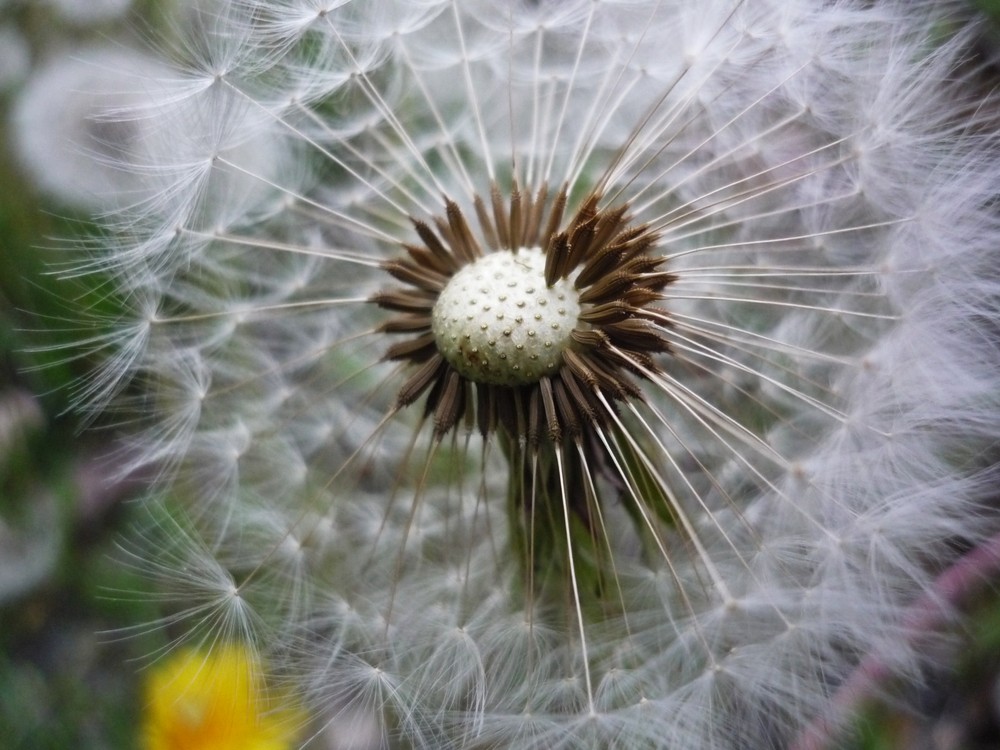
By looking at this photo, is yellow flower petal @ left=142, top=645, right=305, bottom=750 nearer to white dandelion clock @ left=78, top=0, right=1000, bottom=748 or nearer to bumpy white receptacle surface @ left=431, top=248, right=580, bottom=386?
white dandelion clock @ left=78, top=0, right=1000, bottom=748

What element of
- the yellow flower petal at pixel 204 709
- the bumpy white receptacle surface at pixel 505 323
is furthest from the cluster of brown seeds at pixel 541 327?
the yellow flower petal at pixel 204 709

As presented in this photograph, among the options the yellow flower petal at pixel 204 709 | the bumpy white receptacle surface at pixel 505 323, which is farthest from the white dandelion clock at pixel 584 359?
the yellow flower petal at pixel 204 709

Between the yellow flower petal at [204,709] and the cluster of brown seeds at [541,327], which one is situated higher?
the cluster of brown seeds at [541,327]

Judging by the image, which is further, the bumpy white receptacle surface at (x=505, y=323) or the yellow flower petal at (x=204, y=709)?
the yellow flower petal at (x=204, y=709)

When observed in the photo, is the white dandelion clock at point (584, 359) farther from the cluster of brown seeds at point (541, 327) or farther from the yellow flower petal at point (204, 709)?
the yellow flower petal at point (204, 709)

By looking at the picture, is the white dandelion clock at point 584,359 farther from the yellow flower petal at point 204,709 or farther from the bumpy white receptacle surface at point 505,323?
the yellow flower petal at point 204,709

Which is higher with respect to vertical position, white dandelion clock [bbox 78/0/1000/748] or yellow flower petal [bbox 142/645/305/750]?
white dandelion clock [bbox 78/0/1000/748]

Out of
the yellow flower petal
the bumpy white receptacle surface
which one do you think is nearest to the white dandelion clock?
the bumpy white receptacle surface

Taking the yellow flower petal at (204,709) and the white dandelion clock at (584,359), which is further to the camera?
the yellow flower petal at (204,709)
